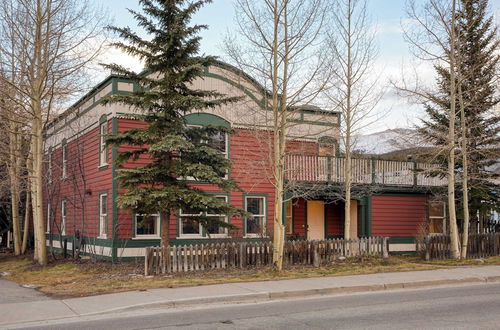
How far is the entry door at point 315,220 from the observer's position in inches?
1019

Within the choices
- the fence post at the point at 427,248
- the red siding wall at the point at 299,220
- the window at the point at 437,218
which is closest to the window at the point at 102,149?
the red siding wall at the point at 299,220

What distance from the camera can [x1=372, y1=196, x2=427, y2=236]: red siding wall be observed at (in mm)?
24828

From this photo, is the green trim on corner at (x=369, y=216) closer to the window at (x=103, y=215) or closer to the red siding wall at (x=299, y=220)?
the red siding wall at (x=299, y=220)

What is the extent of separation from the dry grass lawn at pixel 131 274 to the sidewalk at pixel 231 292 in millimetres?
988

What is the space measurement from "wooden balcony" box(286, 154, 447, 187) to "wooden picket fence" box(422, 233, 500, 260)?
3048mm

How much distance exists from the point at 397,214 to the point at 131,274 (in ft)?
46.0

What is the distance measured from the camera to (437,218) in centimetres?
2638

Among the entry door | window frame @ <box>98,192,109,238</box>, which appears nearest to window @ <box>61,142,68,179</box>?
window frame @ <box>98,192,109,238</box>

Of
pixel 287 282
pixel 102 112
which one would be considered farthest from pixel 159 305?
pixel 102 112

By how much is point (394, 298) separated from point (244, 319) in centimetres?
390

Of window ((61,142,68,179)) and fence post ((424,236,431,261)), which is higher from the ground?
window ((61,142,68,179))

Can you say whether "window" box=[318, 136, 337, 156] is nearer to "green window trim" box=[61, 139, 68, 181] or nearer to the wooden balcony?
the wooden balcony

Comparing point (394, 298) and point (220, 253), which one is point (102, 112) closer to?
point (220, 253)

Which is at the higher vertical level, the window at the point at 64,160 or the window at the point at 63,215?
the window at the point at 64,160
